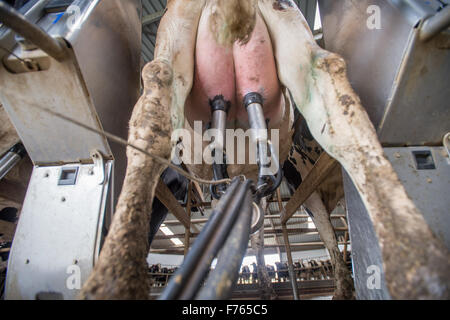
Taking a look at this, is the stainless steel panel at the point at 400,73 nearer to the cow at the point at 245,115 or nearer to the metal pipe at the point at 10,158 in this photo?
the cow at the point at 245,115

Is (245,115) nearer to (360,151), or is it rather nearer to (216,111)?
(216,111)

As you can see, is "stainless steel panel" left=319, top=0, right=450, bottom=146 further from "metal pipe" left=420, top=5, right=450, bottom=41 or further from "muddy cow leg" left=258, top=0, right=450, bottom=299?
"muddy cow leg" left=258, top=0, right=450, bottom=299

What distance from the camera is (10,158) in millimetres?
1428

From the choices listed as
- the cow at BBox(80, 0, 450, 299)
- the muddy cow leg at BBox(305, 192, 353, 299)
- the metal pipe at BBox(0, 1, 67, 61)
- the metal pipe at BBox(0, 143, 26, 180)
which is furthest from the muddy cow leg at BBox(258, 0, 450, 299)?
the metal pipe at BBox(0, 143, 26, 180)

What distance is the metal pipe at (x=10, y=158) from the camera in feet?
4.49

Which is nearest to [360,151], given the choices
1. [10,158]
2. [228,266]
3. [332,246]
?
[228,266]

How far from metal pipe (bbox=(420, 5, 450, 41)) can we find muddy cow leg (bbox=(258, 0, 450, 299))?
1.22ft

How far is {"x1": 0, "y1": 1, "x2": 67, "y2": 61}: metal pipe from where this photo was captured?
2.19ft

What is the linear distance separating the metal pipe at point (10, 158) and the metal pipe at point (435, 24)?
7.15 feet

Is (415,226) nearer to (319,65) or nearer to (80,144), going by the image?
(319,65)

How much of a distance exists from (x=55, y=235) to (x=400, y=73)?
5.21ft

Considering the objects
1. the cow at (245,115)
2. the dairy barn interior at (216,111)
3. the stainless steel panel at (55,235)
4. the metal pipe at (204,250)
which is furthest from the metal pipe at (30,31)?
the metal pipe at (204,250)
